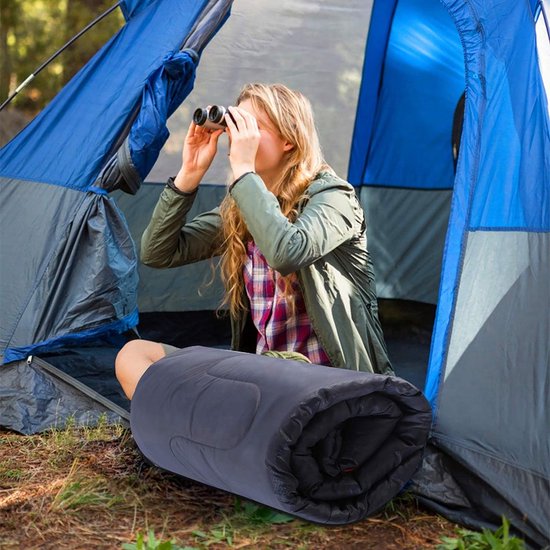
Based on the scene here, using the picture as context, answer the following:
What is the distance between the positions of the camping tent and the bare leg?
0.38 meters

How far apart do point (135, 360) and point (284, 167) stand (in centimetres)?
64

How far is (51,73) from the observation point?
9828 mm

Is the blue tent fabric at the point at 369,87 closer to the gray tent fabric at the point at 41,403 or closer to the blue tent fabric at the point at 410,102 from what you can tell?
the blue tent fabric at the point at 410,102

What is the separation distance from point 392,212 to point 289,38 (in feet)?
3.20

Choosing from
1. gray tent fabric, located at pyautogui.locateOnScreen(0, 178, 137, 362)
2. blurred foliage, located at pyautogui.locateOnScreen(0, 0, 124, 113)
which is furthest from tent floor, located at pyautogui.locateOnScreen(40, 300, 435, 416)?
blurred foliage, located at pyautogui.locateOnScreen(0, 0, 124, 113)

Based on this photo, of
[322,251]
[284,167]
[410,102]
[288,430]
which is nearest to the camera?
[288,430]

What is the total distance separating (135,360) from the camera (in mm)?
2398

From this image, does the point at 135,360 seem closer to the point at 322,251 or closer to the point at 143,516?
the point at 143,516

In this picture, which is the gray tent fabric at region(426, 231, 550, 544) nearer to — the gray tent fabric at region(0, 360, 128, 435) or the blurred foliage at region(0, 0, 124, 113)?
the gray tent fabric at region(0, 360, 128, 435)

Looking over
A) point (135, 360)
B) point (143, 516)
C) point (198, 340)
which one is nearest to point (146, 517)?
point (143, 516)

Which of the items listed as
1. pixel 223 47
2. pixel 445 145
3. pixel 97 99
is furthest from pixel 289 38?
pixel 97 99

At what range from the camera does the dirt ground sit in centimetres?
196

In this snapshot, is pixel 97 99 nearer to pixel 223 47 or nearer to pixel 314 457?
pixel 223 47

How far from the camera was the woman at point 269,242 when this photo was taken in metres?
2.21
